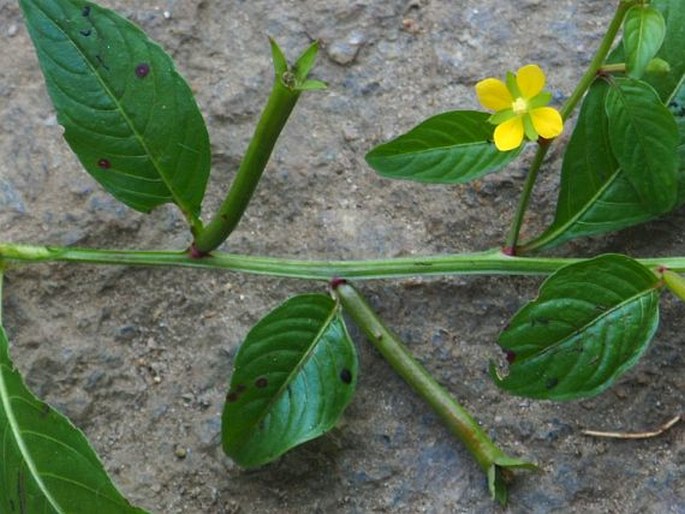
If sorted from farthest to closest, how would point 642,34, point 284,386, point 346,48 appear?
point 346,48 < point 284,386 < point 642,34

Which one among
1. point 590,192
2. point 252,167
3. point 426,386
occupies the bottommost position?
point 426,386

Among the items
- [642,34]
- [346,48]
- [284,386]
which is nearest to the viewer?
[642,34]

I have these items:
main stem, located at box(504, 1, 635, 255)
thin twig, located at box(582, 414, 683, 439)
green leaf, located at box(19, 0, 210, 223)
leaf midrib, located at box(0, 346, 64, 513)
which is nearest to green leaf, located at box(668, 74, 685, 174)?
main stem, located at box(504, 1, 635, 255)

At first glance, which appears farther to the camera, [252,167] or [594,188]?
[594,188]

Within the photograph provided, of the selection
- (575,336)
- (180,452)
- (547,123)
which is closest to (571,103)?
(547,123)

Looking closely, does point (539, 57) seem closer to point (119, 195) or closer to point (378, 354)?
point (378, 354)

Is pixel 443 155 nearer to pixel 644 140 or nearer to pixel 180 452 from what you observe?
pixel 644 140

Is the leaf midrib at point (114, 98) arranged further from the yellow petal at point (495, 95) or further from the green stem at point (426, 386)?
the yellow petal at point (495, 95)

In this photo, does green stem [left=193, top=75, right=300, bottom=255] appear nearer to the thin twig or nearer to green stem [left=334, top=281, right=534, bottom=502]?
green stem [left=334, top=281, right=534, bottom=502]
